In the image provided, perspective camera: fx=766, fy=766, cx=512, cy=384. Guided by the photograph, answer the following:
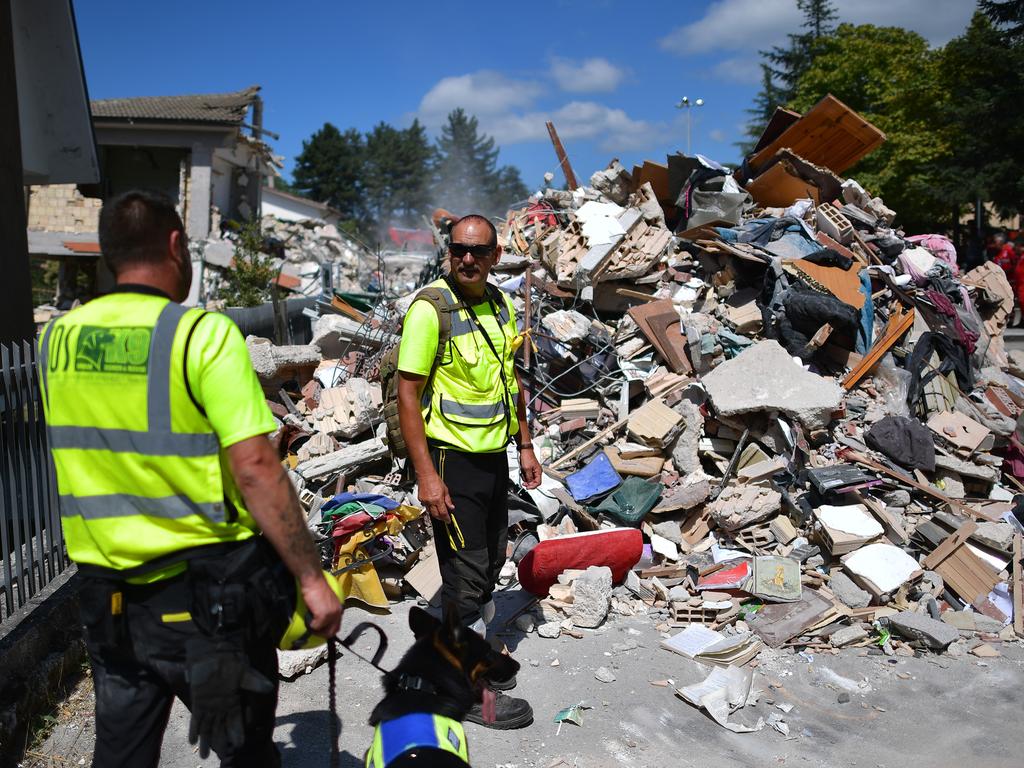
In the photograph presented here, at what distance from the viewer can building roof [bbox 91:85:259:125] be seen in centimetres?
2448

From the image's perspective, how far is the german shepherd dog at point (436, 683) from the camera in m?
2.02

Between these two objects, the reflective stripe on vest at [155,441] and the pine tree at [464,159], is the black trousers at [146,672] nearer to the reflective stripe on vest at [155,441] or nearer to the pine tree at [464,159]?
the reflective stripe on vest at [155,441]

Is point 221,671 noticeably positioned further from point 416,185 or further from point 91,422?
point 416,185

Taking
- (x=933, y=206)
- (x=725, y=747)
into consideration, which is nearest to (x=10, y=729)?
(x=725, y=747)

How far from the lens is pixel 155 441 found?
5.96ft

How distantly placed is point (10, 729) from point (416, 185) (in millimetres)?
84560

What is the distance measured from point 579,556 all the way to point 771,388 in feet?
7.47

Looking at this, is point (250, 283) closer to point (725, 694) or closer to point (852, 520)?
point (852, 520)

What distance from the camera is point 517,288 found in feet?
25.9

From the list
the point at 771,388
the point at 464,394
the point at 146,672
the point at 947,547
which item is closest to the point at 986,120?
the point at 771,388

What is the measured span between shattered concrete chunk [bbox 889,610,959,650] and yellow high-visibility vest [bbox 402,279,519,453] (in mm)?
2702

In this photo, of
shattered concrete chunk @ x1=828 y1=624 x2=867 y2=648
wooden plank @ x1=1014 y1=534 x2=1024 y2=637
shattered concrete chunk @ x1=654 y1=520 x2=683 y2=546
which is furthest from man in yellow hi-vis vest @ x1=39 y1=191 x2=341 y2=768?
wooden plank @ x1=1014 y1=534 x2=1024 y2=637

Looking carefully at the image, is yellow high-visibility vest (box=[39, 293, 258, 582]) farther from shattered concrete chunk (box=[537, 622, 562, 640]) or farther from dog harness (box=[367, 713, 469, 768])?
shattered concrete chunk (box=[537, 622, 562, 640])

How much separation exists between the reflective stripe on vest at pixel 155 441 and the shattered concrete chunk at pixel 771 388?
4.67m
